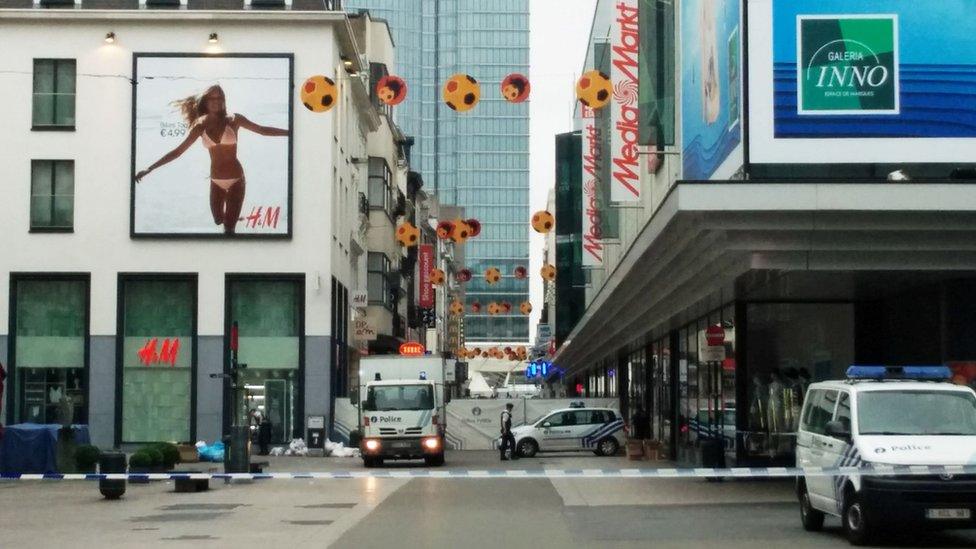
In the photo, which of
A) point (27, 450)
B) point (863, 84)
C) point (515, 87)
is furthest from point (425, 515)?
point (27, 450)

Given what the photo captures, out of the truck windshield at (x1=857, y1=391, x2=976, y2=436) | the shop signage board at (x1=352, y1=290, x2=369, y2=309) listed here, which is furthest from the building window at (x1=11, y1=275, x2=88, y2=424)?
the truck windshield at (x1=857, y1=391, x2=976, y2=436)

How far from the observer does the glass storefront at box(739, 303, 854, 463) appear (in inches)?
1291

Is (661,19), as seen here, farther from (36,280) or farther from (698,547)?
(36,280)

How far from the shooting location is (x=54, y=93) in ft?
173

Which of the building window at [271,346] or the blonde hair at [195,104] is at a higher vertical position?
the blonde hair at [195,104]

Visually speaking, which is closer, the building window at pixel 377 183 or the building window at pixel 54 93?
the building window at pixel 54 93

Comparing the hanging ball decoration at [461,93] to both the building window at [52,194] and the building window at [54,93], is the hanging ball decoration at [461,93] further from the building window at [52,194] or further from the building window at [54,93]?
the building window at [52,194]

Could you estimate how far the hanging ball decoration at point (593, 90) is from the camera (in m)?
28.0

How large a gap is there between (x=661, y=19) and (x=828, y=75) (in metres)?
11.5

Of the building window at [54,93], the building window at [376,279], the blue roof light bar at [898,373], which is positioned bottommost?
the blue roof light bar at [898,373]

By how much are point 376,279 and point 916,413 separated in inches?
2027

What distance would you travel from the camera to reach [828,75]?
25.9 m

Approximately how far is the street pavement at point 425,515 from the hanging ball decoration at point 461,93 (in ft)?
23.1

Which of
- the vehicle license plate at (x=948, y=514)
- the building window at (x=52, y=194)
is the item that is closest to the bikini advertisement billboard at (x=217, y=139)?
the building window at (x=52, y=194)
